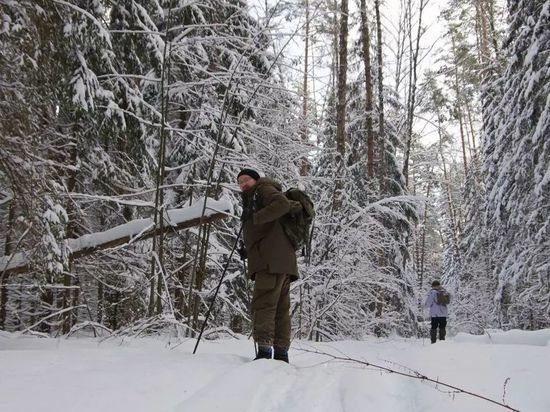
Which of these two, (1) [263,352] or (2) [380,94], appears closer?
(1) [263,352]

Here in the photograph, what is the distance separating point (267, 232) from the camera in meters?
4.42

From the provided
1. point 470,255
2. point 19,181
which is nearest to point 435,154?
point 470,255

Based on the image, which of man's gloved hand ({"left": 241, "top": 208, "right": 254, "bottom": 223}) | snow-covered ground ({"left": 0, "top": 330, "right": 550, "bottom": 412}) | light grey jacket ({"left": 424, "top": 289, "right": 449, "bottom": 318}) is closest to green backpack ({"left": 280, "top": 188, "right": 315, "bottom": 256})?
man's gloved hand ({"left": 241, "top": 208, "right": 254, "bottom": 223})

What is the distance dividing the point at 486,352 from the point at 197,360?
2.58 metres

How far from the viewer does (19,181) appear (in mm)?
4410

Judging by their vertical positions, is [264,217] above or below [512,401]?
above

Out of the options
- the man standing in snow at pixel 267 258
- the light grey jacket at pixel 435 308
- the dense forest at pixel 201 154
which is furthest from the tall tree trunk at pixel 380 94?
the man standing in snow at pixel 267 258

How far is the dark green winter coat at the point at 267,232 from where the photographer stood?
4246mm

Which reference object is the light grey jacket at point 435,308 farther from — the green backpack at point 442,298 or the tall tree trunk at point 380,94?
the tall tree trunk at point 380,94

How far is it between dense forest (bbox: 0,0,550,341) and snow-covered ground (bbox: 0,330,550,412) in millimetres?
1684

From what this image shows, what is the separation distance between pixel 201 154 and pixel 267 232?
3924 millimetres

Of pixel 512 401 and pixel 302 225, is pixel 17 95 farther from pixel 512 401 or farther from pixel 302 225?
pixel 512 401

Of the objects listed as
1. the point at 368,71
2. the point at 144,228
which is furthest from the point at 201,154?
the point at 368,71

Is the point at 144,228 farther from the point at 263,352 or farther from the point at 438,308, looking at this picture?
the point at 438,308
